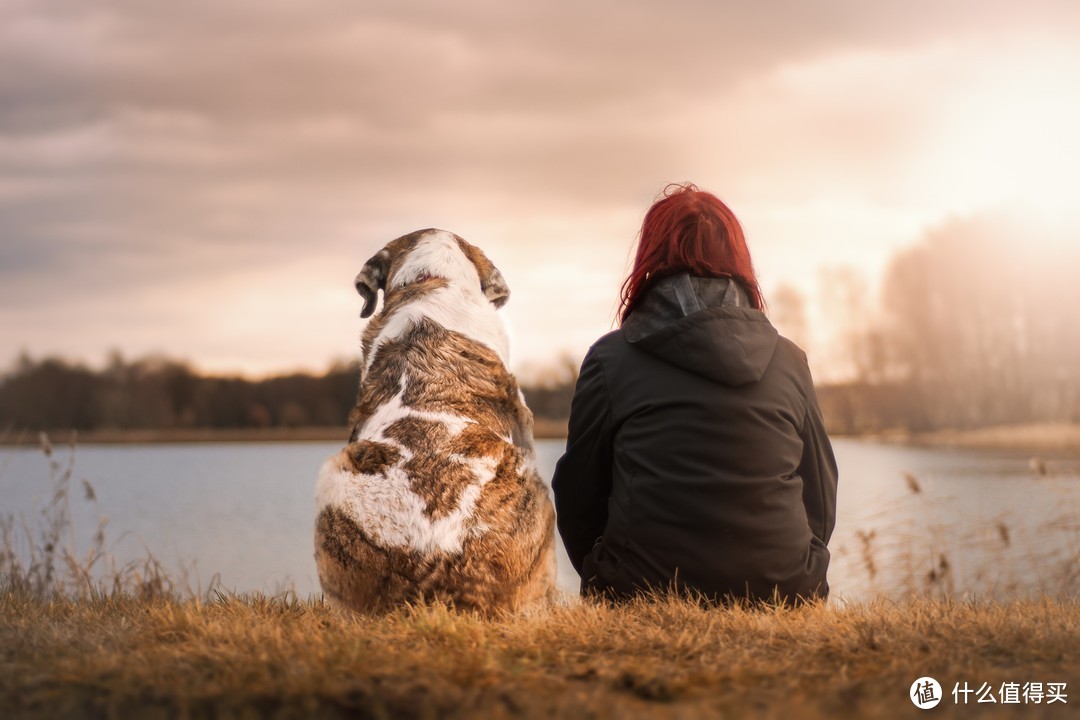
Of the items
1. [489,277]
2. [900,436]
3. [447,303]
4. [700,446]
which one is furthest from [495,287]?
[900,436]

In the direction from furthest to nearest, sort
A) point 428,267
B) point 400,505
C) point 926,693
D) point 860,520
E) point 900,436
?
point 900,436 < point 860,520 < point 428,267 < point 400,505 < point 926,693

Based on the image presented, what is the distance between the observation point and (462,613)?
3.97 metres

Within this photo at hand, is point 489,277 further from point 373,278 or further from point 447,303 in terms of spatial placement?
point 373,278

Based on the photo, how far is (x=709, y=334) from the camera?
4.19 m

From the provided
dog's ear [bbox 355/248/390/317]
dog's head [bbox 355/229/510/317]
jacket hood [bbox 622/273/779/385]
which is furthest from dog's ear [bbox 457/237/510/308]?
jacket hood [bbox 622/273/779/385]

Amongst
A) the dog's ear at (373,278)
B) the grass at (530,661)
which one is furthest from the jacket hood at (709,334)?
the dog's ear at (373,278)

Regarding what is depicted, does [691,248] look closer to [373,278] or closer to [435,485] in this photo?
[435,485]

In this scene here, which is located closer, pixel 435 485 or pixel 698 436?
pixel 435 485

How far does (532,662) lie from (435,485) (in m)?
0.97

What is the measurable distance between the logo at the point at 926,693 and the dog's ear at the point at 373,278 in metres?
3.65

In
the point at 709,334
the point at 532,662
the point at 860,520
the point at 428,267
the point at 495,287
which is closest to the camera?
the point at 532,662

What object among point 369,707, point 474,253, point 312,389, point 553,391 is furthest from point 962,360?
point 369,707

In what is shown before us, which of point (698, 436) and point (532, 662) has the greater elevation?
point (698, 436)

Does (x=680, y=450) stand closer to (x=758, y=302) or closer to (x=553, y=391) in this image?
(x=758, y=302)
